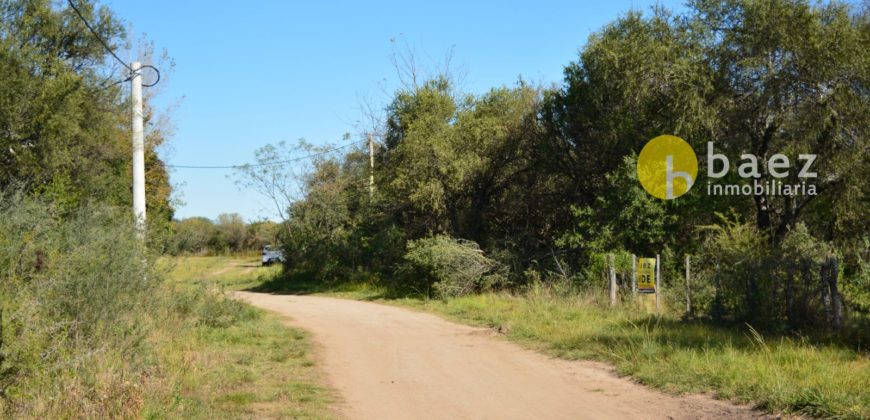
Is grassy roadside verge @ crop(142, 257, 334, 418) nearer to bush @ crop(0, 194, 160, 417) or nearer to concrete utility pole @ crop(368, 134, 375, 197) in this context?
bush @ crop(0, 194, 160, 417)

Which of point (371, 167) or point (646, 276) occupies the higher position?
point (371, 167)

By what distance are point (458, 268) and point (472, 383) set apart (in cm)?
1245

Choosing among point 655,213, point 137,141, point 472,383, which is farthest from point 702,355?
point 137,141

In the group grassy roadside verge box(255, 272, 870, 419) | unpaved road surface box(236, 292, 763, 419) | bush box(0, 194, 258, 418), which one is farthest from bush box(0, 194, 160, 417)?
grassy roadside verge box(255, 272, 870, 419)

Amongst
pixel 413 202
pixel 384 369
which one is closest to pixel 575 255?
pixel 413 202

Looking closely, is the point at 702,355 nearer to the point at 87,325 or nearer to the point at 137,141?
the point at 87,325

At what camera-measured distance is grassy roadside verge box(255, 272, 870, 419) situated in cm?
772

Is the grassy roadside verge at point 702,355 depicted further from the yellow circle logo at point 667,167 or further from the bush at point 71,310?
the bush at point 71,310

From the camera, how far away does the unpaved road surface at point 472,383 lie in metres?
7.94

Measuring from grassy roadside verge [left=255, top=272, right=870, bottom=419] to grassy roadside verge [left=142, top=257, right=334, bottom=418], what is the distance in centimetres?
426

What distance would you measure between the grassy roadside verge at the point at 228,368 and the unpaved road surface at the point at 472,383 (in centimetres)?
46

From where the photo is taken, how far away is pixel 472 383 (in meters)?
9.52

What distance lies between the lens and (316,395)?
8805 mm

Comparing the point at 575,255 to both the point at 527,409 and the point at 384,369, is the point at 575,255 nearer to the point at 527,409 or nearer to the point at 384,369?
the point at 384,369
